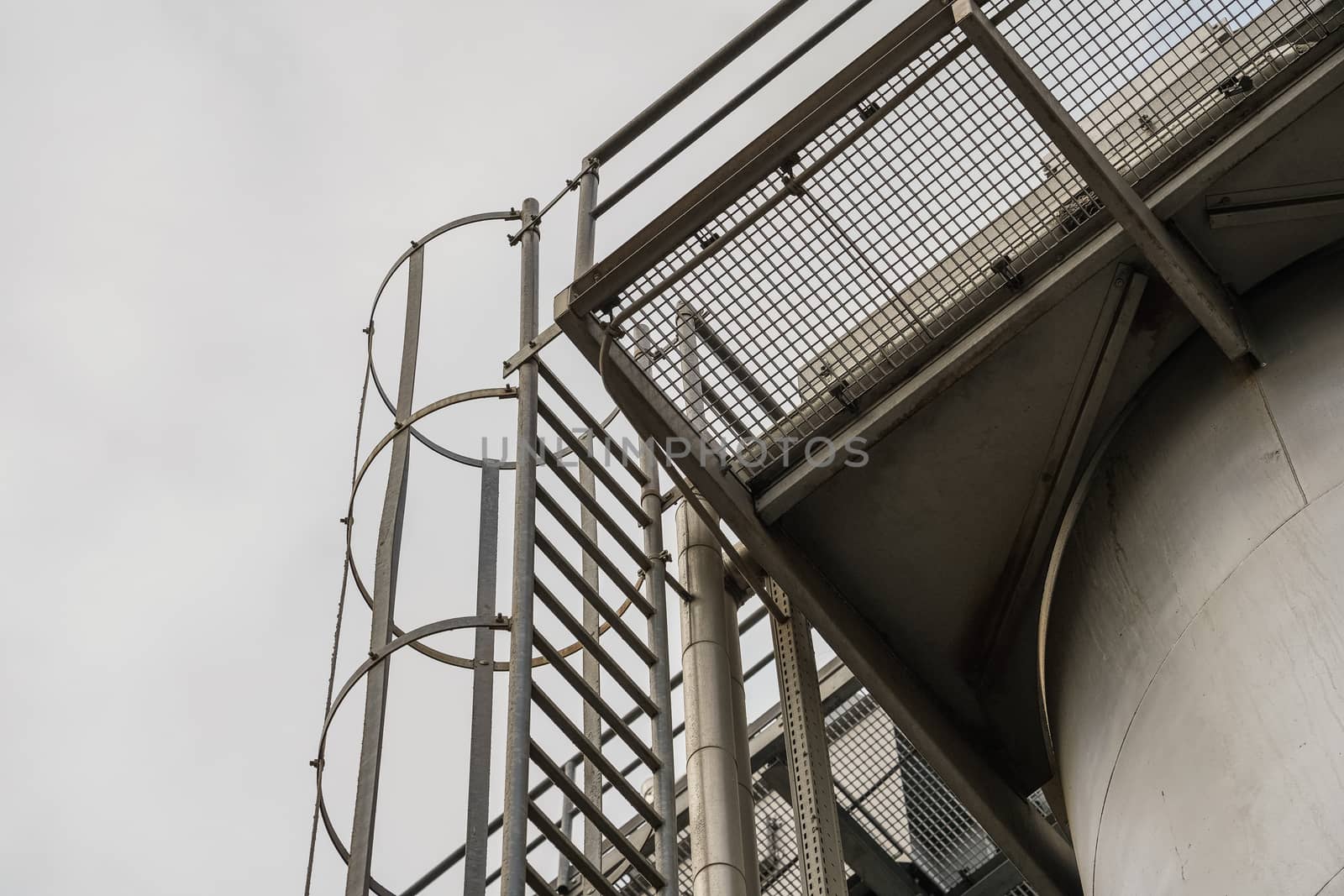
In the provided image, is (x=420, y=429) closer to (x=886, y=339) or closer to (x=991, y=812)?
(x=886, y=339)

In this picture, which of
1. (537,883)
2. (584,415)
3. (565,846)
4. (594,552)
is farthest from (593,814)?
(584,415)

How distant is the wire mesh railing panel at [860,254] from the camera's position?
6363 mm

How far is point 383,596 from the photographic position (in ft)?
25.0

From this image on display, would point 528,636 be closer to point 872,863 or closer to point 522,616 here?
point 522,616

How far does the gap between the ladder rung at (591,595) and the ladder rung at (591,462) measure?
647 millimetres

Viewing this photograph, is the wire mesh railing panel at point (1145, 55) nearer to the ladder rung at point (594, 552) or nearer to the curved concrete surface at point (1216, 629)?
the curved concrete surface at point (1216, 629)

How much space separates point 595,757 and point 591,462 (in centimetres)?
171

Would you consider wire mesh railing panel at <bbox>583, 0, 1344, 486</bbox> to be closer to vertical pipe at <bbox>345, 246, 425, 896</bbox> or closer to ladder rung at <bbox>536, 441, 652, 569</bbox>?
ladder rung at <bbox>536, 441, 652, 569</bbox>

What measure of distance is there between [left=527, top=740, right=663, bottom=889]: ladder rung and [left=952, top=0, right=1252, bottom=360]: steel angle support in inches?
126

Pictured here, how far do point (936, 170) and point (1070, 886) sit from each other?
3383 mm

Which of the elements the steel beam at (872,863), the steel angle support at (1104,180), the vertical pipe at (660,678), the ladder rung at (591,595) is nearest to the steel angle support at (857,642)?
the vertical pipe at (660,678)

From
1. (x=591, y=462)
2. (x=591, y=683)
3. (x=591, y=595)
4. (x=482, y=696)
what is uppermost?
(x=591, y=462)

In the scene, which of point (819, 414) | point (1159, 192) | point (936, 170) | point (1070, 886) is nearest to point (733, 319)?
point (819, 414)

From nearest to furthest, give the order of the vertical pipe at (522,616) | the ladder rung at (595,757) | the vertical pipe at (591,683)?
the vertical pipe at (522,616), the ladder rung at (595,757), the vertical pipe at (591,683)
